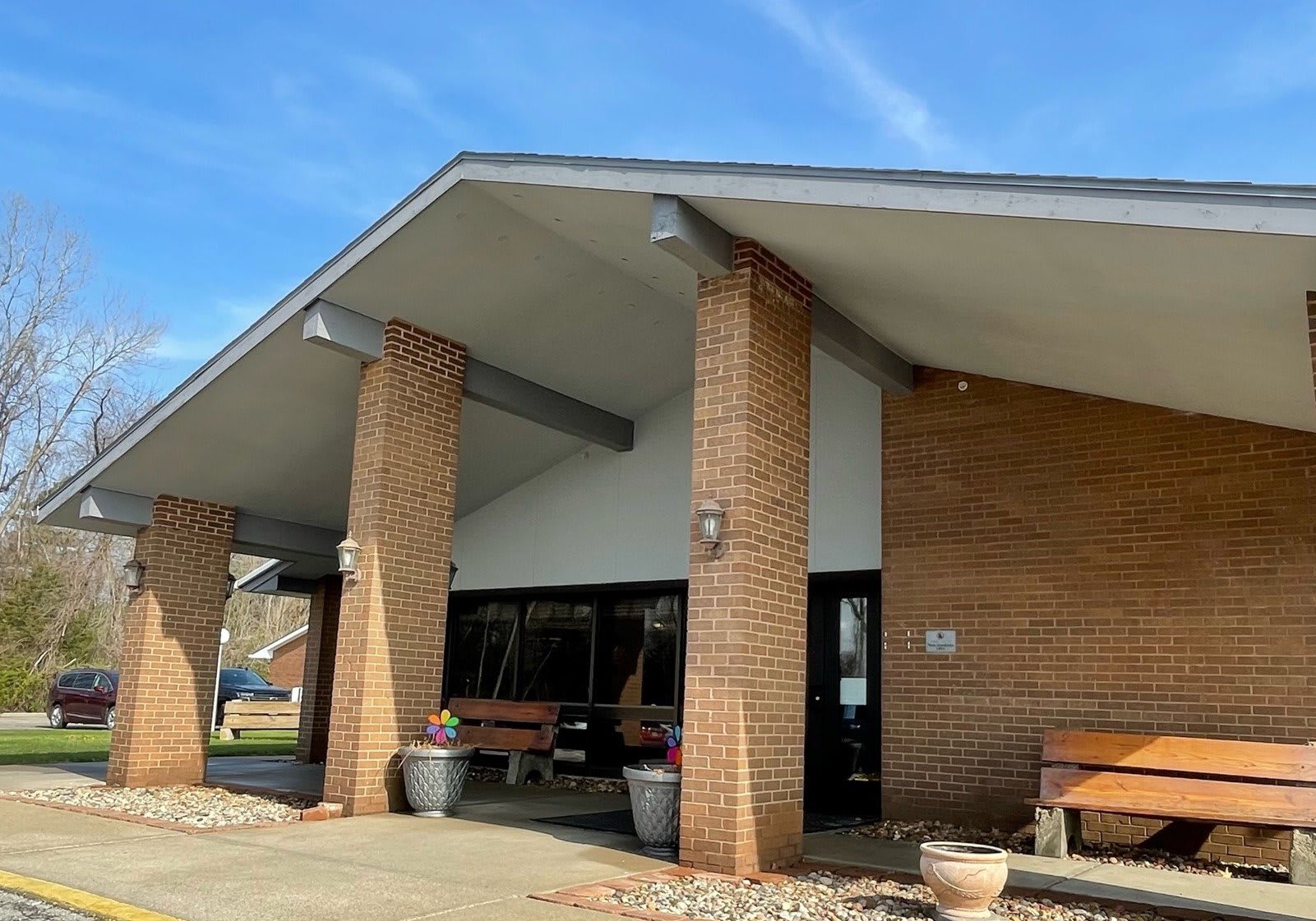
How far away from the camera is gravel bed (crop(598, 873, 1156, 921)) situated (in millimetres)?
5492

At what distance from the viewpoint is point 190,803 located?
9.58m

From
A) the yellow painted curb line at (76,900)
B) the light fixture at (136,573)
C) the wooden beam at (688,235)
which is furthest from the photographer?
the light fixture at (136,573)

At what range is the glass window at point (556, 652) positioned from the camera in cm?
1259

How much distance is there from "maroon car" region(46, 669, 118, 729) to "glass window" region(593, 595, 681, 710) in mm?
17065

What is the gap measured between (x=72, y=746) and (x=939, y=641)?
49.4 ft

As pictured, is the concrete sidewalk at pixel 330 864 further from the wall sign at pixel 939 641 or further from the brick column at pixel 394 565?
the wall sign at pixel 939 641

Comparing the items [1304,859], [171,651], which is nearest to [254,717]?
[171,651]

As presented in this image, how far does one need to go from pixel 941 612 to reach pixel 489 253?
491 centimetres

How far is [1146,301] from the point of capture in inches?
239

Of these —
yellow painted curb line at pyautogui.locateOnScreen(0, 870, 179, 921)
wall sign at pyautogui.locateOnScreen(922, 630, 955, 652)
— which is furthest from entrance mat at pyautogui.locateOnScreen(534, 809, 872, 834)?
yellow painted curb line at pyautogui.locateOnScreen(0, 870, 179, 921)

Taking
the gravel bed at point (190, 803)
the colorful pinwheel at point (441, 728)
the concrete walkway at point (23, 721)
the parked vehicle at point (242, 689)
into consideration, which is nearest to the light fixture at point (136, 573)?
the gravel bed at point (190, 803)

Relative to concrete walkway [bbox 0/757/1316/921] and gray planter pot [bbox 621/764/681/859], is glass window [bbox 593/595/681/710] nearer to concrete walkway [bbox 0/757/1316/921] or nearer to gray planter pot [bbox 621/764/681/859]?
concrete walkway [bbox 0/757/1316/921]

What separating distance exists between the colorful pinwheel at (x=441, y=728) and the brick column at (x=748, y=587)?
3.01 m

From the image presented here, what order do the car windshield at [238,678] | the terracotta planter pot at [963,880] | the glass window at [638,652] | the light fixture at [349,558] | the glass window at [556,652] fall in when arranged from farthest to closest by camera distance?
the car windshield at [238,678] < the glass window at [556,652] < the glass window at [638,652] < the light fixture at [349,558] < the terracotta planter pot at [963,880]
